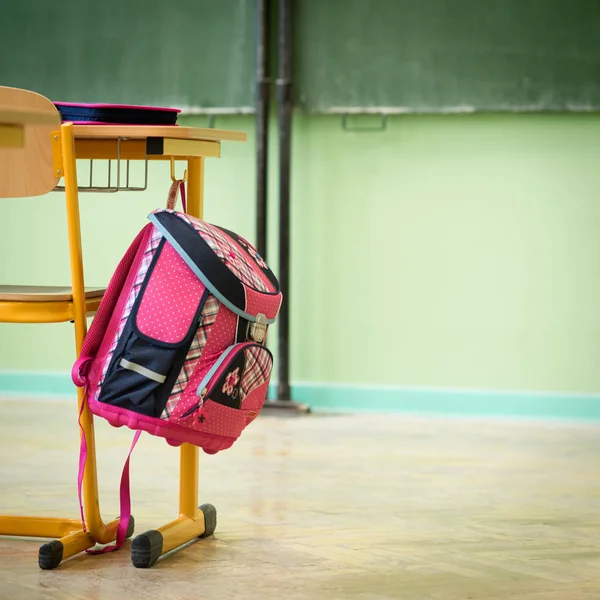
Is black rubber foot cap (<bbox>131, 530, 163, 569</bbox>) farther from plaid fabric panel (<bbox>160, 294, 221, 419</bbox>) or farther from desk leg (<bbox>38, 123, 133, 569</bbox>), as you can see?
plaid fabric panel (<bbox>160, 294, 221, 419</bbox>)

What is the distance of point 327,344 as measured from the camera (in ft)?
12.5

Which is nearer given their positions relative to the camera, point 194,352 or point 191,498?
point 194,352

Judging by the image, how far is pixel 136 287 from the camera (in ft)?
6.23

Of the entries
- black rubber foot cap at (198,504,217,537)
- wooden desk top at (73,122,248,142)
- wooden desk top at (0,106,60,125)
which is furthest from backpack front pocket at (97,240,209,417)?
black rubber foot cap at (198,504,217,537)

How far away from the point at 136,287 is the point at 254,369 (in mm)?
255

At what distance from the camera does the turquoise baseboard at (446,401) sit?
12.0ft

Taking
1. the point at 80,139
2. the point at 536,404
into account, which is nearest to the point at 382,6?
the point at 536,404

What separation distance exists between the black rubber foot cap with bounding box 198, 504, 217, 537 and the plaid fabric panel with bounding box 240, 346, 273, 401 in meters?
0.40

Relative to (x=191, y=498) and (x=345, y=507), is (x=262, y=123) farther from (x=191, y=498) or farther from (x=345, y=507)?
(x=191, y=498)

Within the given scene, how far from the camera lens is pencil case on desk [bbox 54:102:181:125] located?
2002 mm

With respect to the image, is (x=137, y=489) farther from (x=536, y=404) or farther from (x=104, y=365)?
(x=536, y=404)

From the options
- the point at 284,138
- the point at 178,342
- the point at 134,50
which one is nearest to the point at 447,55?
the point at 284,138

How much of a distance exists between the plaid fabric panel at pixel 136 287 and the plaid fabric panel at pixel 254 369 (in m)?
0.22

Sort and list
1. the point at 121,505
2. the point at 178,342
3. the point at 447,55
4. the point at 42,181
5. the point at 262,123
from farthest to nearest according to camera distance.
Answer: the point at 262,123 < the point at 447,55 < the point at 121,505 < the point at 42,181 < the point at 178,342
